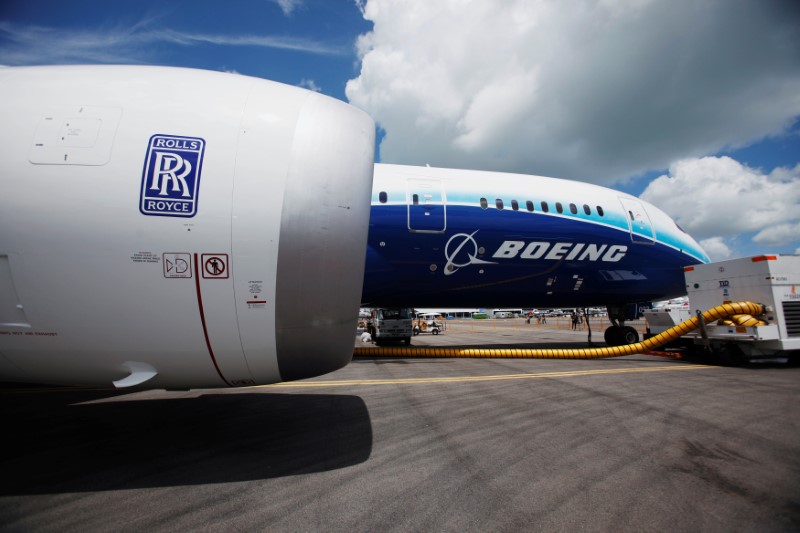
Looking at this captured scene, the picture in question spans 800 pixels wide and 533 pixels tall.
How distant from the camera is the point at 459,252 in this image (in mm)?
10312

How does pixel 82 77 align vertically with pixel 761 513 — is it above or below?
above

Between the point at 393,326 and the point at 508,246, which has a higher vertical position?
the point at 508,246

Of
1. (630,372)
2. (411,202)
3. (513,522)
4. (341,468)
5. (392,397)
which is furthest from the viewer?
(411,202)

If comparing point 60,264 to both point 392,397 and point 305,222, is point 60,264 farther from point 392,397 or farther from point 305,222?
point 392,397

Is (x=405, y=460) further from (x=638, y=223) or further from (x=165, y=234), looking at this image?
(x=638, y=223)

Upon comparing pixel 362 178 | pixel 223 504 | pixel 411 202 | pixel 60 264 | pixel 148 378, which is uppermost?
pixel 411 202

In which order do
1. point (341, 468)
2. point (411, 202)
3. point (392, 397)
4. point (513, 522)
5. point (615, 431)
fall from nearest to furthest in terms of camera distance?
point (513, 522), point (341, 468), point (615, 431), point (392, 397), point (411, 202)

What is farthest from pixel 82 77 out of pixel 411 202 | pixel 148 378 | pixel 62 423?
pixel 411 202

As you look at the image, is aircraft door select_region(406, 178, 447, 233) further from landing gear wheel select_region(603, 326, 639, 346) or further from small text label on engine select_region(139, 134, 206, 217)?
landing gear wheel select_region(603, 326, 639, 346)

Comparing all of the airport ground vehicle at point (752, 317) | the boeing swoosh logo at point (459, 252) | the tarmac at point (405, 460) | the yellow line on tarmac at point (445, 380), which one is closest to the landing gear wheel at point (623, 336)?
the airport ground vehicle at point (752, 317)

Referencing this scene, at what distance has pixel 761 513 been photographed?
250 cm

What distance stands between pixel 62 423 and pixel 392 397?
14.8 ft

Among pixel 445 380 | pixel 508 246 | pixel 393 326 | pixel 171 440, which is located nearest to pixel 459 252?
pixel 508 246

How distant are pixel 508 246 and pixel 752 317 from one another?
6081 mm
